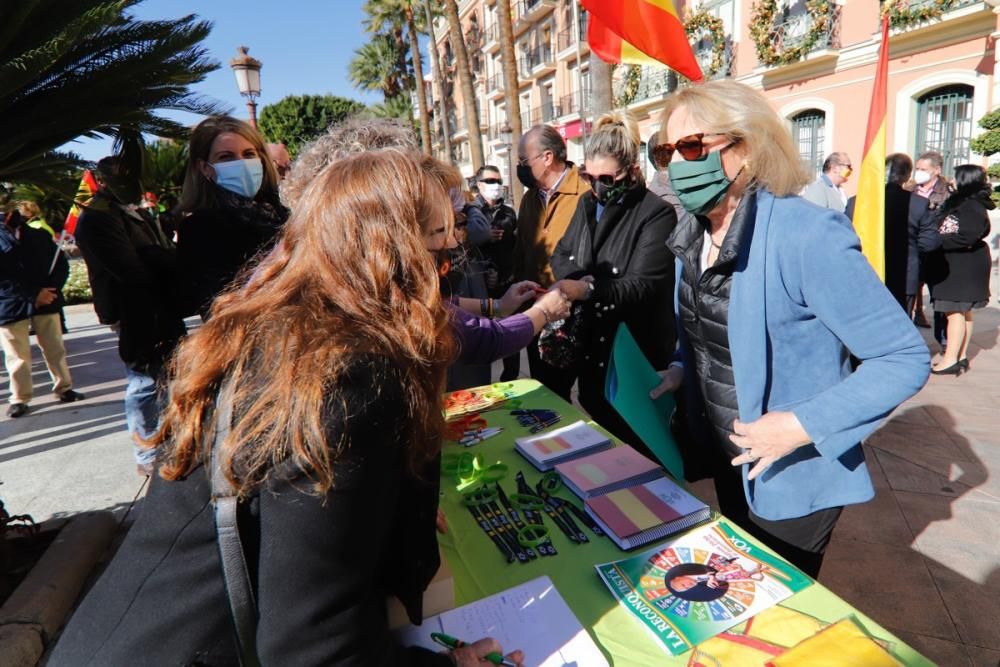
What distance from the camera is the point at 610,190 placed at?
107 inches

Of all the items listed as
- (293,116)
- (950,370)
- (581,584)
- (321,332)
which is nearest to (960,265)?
(950,370)

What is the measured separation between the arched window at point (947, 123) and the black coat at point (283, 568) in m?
13.3

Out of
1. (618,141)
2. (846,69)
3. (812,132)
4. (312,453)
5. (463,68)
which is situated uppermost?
(463,68)

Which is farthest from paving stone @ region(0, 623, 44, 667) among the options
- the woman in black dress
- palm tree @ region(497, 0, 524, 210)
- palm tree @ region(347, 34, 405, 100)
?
palm tree @ region(347, 34, 405, 100)

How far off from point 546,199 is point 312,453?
9.57 ft

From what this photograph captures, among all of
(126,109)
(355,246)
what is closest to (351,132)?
(355,246)

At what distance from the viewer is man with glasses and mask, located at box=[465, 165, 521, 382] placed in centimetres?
376

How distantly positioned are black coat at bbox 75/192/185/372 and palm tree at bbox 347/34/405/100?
105 ft

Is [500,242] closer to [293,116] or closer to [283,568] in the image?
[283,568]

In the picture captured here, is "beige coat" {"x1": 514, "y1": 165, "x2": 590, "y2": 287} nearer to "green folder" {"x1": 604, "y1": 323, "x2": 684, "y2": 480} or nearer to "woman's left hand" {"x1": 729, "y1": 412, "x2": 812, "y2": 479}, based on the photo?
"green folder" {"x1": 604, "y1": 323, "x2": 684, "y2": 480}

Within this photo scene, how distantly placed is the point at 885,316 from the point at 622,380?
71 centimetres

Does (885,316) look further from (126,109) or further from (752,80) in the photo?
(752,80)

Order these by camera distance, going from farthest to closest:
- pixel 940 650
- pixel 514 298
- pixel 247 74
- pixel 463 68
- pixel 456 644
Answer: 1. pixel 463 68
2. pixel 247 74
3. pixel 514 298
4. pixel 940 650
5. pixel 456 644

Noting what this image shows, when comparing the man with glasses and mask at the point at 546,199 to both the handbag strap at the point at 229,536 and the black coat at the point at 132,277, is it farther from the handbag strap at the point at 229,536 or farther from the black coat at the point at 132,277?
the handbag strap at the point at 229,536
